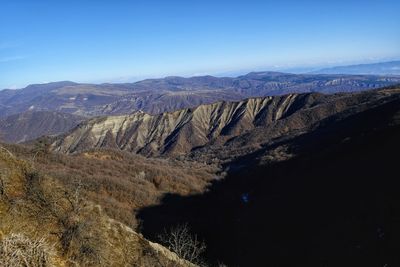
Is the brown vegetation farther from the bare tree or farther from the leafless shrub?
the leafless shrub

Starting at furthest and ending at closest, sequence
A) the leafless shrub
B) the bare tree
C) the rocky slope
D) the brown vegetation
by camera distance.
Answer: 1. the brown vegetation
2. the bare tree
3. the rocky slope
4. the leafless shrub

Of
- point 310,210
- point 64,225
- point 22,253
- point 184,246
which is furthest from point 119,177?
point 22,253

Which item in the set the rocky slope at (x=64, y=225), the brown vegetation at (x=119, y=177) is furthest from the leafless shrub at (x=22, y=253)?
the brown vegetation at (x=119, y=177)

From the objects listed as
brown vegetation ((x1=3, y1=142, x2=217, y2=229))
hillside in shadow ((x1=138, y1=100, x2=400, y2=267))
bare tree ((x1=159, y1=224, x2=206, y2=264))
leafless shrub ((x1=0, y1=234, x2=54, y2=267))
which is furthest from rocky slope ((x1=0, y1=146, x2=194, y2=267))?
brown vegetation ((x1=3, y1=142, x2=217, y2=229))

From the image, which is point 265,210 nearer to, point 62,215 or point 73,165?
point 73,165

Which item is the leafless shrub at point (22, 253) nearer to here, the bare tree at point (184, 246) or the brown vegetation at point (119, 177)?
the bare tree at point (184, 246)
